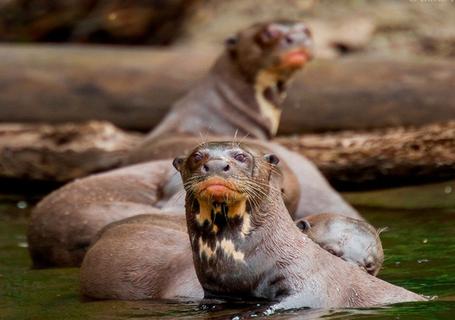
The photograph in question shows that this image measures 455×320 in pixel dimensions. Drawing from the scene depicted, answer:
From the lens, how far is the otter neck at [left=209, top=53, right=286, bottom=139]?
10.1m

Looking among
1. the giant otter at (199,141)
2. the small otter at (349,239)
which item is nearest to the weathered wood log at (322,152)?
the giant otter at (199,141)

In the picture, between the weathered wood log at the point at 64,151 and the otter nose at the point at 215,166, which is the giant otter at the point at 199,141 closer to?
the weathered wood log at the point at 64,151

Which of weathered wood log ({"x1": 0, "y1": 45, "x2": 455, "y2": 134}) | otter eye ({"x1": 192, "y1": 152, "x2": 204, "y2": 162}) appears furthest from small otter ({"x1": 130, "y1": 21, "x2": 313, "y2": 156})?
otter eye ({"x1": 192, "y1": 152, "x2": 204, "y2": 162})

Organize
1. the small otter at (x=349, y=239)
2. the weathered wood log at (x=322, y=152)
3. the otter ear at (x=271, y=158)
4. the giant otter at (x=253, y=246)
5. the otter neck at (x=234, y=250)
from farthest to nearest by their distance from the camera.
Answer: the weathered wood log at (x=322, y=152) → the small otter at (x=349, y=239) → the otter ear at (x=271, y=158) → the otter neck at (x=234, y=250) → the giant otter at (x=253, y=246)

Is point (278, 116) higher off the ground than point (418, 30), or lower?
lower

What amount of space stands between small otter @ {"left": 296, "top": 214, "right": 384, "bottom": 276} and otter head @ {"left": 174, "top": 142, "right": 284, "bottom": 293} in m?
0.65

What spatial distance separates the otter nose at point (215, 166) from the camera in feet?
17.1

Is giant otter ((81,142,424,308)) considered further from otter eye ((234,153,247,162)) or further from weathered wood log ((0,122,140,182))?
weathered wood log ((0,122,140,182))

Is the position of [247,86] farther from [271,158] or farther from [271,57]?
[271,158]

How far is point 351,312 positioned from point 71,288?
5.70 ft

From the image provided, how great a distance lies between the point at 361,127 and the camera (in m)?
10.6

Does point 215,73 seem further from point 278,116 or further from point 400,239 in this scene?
point 400,239

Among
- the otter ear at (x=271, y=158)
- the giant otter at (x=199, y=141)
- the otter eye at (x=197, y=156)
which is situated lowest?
the otter eye at (x=197, y=156)

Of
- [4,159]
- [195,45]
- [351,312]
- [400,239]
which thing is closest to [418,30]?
[195,45]
